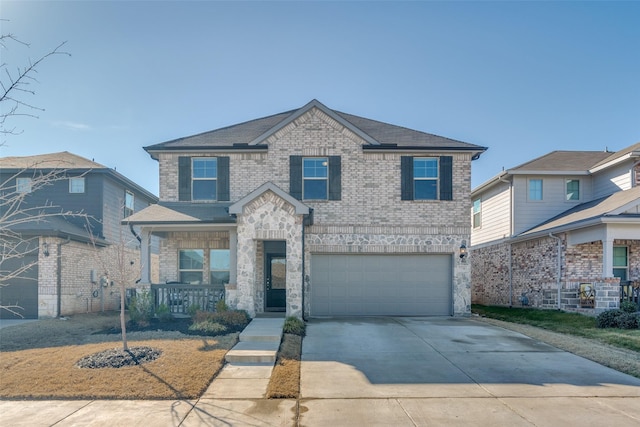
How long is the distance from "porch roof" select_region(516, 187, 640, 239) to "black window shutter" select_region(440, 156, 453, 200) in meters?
4.18

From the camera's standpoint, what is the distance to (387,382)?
707cm

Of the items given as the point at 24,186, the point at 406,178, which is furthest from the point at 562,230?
the point at 24,186

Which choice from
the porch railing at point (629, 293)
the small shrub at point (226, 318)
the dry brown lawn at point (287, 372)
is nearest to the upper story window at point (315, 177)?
the small shrub at point (226, 318)

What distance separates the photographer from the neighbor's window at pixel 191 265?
48.3 feet

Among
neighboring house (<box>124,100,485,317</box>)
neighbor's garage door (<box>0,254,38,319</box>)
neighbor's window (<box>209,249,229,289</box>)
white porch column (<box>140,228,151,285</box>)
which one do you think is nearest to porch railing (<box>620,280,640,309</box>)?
neighboring house (<box>124,100,485,317</box>)

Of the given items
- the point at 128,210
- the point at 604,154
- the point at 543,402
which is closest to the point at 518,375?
the point at 543,402

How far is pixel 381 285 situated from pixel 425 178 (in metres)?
3.87

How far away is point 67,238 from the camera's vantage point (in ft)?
48.3

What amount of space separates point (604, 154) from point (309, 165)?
13.9 m

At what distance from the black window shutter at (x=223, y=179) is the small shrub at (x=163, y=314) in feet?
13.3

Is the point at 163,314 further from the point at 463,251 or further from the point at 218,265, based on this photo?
the point at 463,251

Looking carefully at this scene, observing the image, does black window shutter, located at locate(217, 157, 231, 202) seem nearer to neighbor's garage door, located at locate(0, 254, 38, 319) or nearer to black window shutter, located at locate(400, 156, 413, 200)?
black window shutter, located at locate(400, 156, 413, 200)

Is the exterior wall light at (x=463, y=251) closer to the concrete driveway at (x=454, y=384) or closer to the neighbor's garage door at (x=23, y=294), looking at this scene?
the concrete driveway at (x=454, y=384)

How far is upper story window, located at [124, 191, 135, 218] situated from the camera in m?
19.4
